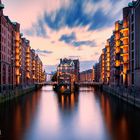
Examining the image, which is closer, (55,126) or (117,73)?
(55,126)

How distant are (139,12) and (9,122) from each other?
200 ft

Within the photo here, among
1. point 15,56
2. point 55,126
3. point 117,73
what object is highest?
point 15,56

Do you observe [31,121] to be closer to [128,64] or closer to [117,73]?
[128,64]

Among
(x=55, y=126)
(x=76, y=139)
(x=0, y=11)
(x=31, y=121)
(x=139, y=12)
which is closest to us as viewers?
(x=76, y=139)

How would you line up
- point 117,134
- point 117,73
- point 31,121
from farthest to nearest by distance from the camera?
point 117,73
point 31,121
point 117,134

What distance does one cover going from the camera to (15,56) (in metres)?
125

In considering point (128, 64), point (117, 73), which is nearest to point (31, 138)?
point (128, 64)

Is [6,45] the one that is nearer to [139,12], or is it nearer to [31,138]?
[139,12]

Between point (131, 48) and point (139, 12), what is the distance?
15.2 metres

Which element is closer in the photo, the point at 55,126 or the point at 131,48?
the point at 55,126

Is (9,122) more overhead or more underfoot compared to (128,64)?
more underfoot

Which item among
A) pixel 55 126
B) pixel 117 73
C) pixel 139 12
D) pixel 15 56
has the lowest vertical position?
pixel 55 126

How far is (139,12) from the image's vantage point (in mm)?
82500

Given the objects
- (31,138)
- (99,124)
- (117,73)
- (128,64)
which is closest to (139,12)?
(128,64)
